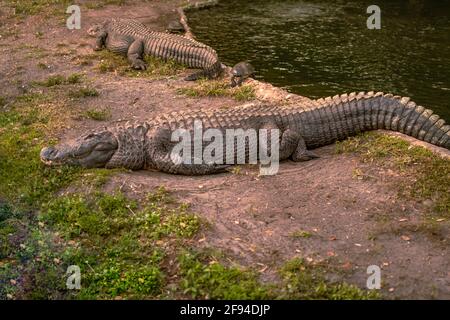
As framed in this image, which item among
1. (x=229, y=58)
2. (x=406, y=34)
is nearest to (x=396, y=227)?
(x=229, y=58)

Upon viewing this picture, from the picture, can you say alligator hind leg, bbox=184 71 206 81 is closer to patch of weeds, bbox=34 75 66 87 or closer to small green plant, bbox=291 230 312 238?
patch of weeds, bbox=34 75 66 87

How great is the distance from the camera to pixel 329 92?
37.5 ft

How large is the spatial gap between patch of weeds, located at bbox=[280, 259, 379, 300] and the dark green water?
225 inches

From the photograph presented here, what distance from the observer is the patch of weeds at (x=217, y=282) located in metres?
5.43

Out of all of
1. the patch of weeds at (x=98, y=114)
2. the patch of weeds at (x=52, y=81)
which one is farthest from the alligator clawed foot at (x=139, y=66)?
the patch of weeds at (x=98, y=114)

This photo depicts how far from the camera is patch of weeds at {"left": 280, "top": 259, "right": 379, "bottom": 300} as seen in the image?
5.38 m

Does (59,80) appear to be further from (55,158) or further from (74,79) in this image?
(55,158)

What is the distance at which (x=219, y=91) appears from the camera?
35.8ft

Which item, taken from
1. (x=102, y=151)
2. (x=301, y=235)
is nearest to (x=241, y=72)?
(x=102, y=151)

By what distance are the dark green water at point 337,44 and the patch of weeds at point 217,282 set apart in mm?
6151

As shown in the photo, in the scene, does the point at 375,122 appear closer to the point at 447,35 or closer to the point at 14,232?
the point at 14,232

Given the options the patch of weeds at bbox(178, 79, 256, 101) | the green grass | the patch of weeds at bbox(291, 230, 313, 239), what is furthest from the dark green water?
the patch of weeds at bbox(291, 230, 313, 239)

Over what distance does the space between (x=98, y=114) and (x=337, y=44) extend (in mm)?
6913
